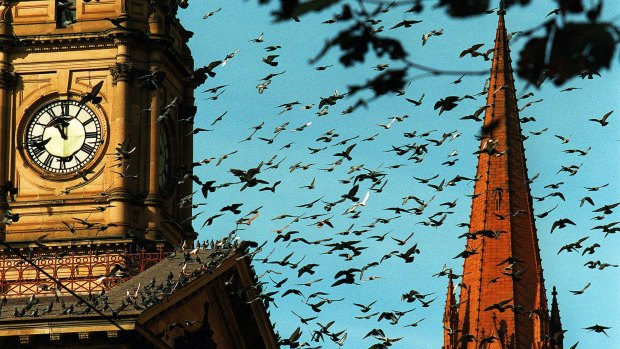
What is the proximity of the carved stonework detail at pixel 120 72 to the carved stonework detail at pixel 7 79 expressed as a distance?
3.38 metres

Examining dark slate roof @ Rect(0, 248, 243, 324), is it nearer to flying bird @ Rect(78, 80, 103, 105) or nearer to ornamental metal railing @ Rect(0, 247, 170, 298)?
ornamental metal railing @ Rect(0, 247, 170, 298)

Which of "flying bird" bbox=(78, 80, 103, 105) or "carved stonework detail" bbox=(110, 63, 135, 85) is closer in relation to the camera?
"flying bird" bbox=(78, 80, 103, 105)

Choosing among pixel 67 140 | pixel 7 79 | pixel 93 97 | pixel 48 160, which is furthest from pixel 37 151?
pixel 93 97

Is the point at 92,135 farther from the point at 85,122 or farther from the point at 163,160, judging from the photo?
the point at 163,160

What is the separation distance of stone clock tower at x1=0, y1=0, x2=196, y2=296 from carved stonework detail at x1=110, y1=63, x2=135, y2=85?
0.03m

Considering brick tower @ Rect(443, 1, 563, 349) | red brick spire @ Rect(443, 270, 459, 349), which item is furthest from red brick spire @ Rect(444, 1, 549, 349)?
red brick spire @ Rect(443, 270, 459, 349)

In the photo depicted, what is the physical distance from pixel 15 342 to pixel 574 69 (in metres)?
25.5

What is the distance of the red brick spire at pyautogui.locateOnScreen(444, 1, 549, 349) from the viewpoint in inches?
5364

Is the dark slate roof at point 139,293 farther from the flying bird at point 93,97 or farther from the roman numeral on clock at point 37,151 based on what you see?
the roman numeral on clock at point 37,151

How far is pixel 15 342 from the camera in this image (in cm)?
3284

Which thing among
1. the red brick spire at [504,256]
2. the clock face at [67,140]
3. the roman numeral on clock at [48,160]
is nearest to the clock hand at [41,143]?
the clock face at [67,140]

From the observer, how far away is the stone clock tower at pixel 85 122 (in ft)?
187

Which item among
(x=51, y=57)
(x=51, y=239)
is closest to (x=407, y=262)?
(x=51, y=239)

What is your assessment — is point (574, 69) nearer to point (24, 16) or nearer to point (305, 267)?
point (305, 267)
